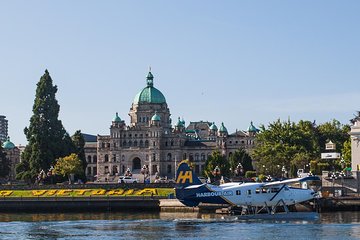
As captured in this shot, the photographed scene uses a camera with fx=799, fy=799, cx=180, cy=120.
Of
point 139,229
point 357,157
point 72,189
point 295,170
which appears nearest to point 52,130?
point 72,189

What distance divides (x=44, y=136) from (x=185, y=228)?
9269 centimetres

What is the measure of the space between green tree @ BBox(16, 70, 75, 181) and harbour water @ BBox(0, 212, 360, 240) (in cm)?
6703

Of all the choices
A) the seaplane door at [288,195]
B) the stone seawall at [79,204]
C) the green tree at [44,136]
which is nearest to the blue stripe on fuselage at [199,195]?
the seaplane door at [288,195]

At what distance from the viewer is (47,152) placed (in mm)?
168500

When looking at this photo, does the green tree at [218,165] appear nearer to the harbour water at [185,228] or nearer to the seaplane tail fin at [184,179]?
the harbour water at [185,228]

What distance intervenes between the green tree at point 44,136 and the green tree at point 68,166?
2.77 metres

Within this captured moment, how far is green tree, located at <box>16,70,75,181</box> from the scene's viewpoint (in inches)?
6590

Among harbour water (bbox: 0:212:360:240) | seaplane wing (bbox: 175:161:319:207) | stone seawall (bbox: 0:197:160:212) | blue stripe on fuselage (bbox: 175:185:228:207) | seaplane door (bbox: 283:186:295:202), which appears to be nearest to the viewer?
harbour water (bbox: 0:212:360:240)

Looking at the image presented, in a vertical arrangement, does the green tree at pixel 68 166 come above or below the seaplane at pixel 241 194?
above

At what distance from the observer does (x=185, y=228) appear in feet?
268

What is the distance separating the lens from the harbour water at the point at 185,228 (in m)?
74.2

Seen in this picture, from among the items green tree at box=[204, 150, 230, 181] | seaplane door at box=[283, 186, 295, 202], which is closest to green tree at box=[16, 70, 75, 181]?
green tree at box=[204, 150, 230, 181]

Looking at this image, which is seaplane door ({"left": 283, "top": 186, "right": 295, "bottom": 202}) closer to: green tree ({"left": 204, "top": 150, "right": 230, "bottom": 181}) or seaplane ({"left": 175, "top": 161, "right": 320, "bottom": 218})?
seaplane ({"left": 175, "top": 161, "right": 320, "bottom": 218})

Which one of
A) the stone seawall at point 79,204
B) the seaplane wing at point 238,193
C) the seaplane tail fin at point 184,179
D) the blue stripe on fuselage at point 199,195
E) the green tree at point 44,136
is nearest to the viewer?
the blue stripe on fuselage at point 199,195
